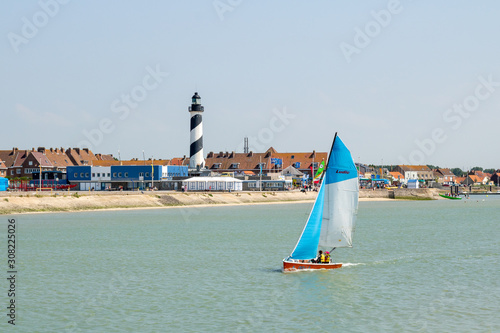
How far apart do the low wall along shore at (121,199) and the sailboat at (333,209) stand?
57.9 meters

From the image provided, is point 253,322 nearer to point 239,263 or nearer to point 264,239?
point 239,263

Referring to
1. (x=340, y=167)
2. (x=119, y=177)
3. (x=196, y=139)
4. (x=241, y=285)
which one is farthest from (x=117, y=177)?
(x=340, y=167)

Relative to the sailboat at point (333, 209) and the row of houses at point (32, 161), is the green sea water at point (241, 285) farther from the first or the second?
the row of houses at point (32, 161)

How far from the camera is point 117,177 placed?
136m

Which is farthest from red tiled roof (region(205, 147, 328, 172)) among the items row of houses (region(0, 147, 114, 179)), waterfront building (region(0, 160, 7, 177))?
waterfront building (region(0, 160, 7, 177))

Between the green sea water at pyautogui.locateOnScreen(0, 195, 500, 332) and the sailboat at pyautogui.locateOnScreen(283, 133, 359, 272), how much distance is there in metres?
1.86

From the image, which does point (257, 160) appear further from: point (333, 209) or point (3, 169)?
point (333, 209)

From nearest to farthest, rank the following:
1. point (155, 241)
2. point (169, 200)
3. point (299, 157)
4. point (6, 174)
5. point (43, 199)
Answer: point (155, 241) < point (43, 199) < point (169, 200) < point (6, 174) < point (299, 157)

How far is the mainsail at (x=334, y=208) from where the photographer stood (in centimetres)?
3318

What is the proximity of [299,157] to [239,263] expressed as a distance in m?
145

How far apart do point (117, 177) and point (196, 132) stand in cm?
1945

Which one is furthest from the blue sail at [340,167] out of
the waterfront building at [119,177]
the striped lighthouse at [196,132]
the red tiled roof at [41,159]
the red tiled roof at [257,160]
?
the red tiled roof at [257,160]

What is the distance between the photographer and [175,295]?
29766mm

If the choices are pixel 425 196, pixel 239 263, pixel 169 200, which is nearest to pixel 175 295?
pixel 239 263
